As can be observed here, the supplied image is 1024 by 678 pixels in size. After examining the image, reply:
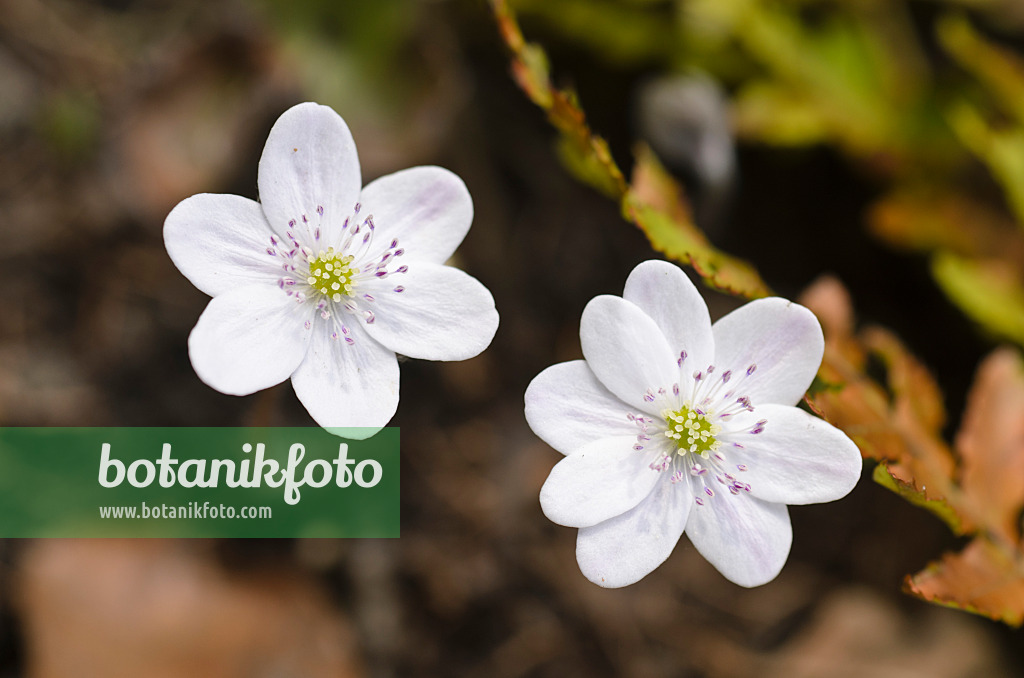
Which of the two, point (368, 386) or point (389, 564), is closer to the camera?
point (368, 386)

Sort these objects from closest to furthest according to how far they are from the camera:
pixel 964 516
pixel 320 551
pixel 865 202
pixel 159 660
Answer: pixel 964 516 < pixel 159 660 < pixel 320 551 < pixel 865 202

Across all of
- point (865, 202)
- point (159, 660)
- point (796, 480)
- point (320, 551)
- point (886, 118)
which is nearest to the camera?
point (796, 480)

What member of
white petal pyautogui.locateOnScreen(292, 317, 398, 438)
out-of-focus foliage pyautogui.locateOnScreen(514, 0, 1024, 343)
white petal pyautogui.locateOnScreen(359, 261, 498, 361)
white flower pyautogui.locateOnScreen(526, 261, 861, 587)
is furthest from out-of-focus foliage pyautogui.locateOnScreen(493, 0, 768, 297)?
out-of-focus foliage pyautogui.locateOnScreen(514, 0, 1024, 343)

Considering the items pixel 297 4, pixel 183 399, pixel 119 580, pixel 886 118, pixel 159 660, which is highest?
pixel 297 4

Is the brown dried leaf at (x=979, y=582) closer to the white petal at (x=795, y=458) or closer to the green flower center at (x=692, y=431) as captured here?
the white petal at (x=795, y=458)

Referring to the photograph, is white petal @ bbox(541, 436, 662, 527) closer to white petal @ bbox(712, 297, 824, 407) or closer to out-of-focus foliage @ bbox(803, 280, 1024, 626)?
white petal @ bbox(712, 297, 824, 407)

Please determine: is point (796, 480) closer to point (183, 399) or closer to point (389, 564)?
point (389, 564)

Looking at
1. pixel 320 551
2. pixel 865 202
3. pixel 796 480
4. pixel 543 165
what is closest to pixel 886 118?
pixel 865 202

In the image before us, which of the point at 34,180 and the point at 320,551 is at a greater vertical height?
the point at 34,180
